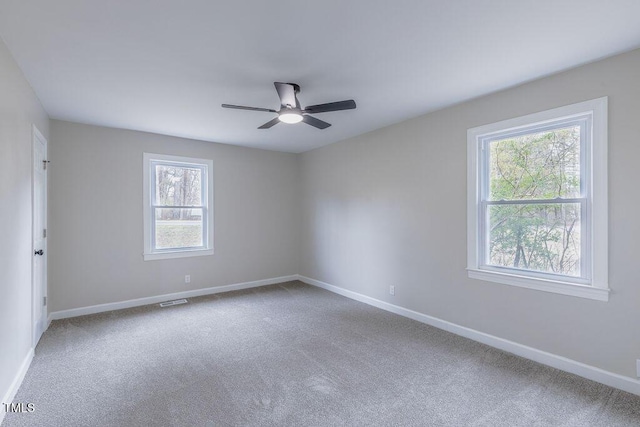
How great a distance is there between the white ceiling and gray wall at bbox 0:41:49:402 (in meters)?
0.23

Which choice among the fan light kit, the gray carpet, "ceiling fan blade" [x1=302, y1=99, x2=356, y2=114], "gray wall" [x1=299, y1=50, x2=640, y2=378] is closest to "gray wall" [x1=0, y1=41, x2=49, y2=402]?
the gray carpet

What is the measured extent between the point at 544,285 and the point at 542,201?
0.76 meters

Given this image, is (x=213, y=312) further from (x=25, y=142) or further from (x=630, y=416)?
(x=630, y=416)

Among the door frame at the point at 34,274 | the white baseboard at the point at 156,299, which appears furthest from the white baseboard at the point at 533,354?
the door frame at the point at 34,274

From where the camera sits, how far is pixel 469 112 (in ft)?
11.0

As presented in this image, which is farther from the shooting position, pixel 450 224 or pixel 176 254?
pixel 176 254

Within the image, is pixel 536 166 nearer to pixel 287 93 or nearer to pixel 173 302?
pixel 287 93

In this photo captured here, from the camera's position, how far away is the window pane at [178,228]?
4750 mm

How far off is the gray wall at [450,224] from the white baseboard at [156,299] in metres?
0.86

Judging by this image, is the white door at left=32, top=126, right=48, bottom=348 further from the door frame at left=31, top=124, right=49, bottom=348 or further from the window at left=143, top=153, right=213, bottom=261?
the window at left=143, top=153, right=213, bottom=261

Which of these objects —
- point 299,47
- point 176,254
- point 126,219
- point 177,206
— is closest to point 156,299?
point 176,254

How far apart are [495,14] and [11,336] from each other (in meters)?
4.02

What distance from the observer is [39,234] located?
3.37 meters

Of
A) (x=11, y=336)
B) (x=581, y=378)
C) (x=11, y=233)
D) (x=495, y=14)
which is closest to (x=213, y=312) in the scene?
(x=11, y=336)
